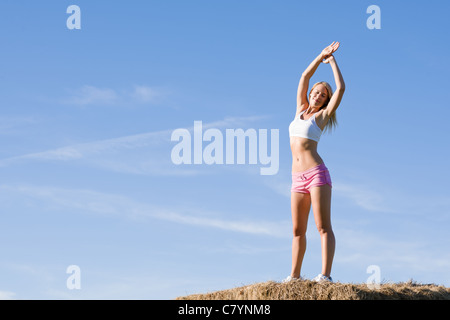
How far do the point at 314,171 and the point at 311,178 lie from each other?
4.2 inches

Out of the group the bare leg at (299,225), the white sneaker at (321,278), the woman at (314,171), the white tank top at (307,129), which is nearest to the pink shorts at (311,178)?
the woman at (314,171)

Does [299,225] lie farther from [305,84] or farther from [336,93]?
[305,84]

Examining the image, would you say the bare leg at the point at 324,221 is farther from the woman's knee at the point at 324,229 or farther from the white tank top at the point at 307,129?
the white tank top at the point at 307,129

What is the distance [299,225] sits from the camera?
8.30 m

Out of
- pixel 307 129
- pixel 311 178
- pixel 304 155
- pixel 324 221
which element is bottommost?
pixel 324 221

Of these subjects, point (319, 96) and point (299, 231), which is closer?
point (299, 231)

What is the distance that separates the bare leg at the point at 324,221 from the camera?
7992mm

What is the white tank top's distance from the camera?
827 cm

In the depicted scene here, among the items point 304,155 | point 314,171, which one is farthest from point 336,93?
point 314,171

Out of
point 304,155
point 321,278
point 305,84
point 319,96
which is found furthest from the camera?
point 305,84

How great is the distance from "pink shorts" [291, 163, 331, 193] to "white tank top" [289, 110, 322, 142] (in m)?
0.45

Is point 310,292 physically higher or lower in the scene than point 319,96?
lower
